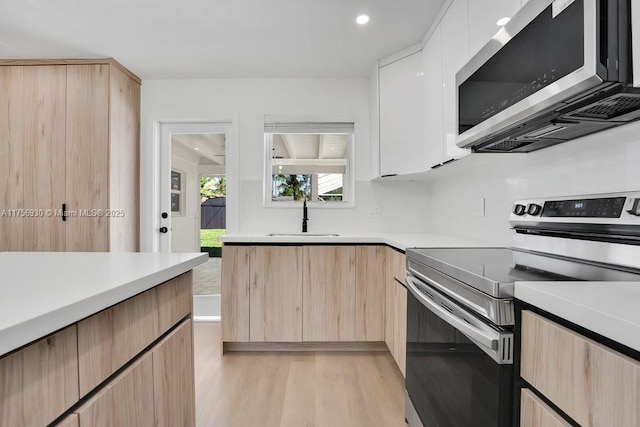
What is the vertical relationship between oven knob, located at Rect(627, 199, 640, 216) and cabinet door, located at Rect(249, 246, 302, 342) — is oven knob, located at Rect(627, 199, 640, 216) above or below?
above

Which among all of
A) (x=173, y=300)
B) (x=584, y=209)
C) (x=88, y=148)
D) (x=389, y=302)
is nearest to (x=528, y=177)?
(x=584, y=209)

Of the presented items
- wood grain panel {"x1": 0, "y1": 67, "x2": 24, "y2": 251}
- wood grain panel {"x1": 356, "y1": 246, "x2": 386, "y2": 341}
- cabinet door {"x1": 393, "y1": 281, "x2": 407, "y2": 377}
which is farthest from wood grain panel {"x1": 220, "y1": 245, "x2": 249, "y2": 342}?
wood grain panel {"x1": 0, "y1": 67, "x2": 24, "y2": 251}

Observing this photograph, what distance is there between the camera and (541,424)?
71cm

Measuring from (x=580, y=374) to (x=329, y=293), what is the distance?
6.16ft

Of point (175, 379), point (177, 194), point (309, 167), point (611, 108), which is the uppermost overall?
point (309, 167)

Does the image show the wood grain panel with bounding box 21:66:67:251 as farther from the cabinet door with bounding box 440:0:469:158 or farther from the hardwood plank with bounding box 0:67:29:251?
the cabinet door with bounding box 440:0:469:158

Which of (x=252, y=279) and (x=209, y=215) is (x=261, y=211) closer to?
(x=209, y=215)

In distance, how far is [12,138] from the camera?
106 inches

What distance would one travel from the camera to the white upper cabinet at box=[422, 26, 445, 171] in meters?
2.00

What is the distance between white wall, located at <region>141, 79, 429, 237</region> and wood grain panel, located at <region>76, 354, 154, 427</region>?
2155mm

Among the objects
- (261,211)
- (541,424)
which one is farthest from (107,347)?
(261,211)

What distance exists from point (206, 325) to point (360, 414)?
1.82 m

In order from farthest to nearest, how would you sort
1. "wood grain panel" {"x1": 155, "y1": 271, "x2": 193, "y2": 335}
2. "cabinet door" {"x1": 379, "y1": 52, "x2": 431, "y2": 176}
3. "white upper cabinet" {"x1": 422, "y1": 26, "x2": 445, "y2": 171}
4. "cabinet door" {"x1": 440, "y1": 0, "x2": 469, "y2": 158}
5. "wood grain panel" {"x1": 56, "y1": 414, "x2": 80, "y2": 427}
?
"cabinet door" {"x1": 379, "y1": 52, "x2": 431, "y2": 176}, "white upper cabinet" {"x1": 422, "y1": 26, "x2": 445, "y2": 171}, "cabinet door" {"x1": 440, "y1": 0, "x2": 469, "y2": 158}, "wood grain panel" {"x1": 155, "y1": 271, "x2": 193, "y2": 335}, "wood grain panel" {"x1": 56, "y1": 414, "x2": 80, "y2": 427}

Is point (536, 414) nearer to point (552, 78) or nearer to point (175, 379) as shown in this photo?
point (552, 78)
